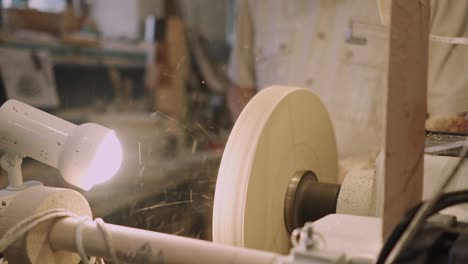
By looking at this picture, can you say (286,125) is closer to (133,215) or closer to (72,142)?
(72,142)

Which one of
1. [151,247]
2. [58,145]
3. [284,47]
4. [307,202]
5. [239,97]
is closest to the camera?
[151,247]

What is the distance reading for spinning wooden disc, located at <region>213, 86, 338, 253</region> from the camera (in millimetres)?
729

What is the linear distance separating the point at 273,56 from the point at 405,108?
159 centimetres

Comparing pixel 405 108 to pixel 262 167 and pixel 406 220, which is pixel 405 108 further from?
pixel 262 167

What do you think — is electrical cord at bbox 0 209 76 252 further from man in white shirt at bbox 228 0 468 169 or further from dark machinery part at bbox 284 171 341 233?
man in white shirt at bbox 228 0 468 169

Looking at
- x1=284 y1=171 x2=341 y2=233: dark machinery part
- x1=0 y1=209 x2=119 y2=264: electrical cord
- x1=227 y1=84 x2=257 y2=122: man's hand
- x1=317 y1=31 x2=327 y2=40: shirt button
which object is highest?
x1=317 y1=31 x2=327 y2=40: shirt button

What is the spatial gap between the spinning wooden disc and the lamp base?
23 cm

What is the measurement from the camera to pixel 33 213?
64 centimetres

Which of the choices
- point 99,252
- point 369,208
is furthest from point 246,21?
point 99,252

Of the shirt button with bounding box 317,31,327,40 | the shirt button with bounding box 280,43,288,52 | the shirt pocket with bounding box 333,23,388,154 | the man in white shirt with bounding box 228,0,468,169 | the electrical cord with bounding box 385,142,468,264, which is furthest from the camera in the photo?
the shirt button with bounding box 280,43,288,52

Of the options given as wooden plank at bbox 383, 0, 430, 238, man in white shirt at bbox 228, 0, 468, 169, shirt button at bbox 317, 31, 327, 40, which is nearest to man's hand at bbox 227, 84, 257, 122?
man in white shirt at bbox 228, 0, 468, 169

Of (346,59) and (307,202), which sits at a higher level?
(346,59)

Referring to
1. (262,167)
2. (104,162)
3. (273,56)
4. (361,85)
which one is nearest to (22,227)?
A: (104,162)

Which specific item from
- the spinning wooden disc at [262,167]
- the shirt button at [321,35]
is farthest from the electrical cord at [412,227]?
the shirt button at [321,35]
